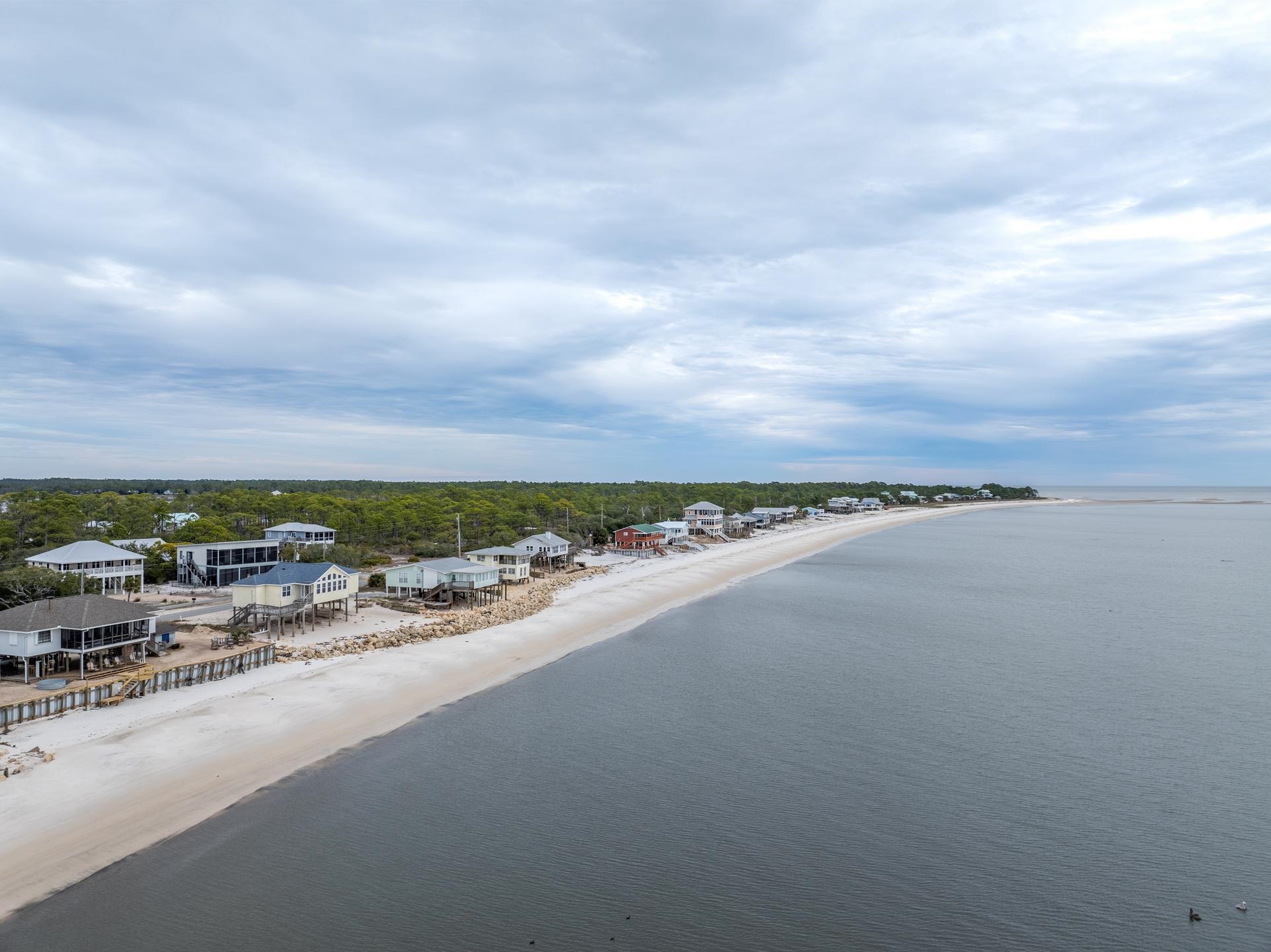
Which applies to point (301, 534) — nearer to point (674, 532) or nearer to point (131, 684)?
point (131, 684)

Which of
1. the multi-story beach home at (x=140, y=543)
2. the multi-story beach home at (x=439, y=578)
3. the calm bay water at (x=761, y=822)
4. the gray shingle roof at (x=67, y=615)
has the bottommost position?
the calm bay water at (x=761, y=822)

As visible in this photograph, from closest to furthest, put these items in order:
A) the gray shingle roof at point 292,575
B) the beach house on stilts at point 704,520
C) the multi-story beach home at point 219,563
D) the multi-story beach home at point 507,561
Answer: the gray shingle roof at point 292,575 < the multi-story beach home at point 219,563 < the multi-story beach home at point 507,561 < the beach house on stilts at point 704,520

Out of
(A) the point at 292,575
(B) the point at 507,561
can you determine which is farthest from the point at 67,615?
(B) the point at 507,561

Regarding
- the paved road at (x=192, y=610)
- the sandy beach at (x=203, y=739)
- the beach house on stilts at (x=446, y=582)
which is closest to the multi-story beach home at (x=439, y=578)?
the beach house on stilts at (x=446, y=582)

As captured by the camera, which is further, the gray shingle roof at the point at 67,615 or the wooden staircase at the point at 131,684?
the gray shingle roof at the point at 67,615

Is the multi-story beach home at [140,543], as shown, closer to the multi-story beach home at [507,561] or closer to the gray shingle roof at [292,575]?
the gray shingle roof at [292,575]

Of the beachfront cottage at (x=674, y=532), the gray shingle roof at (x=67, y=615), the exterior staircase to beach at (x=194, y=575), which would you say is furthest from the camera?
the beachfront cottage at (x=674, y=532)
